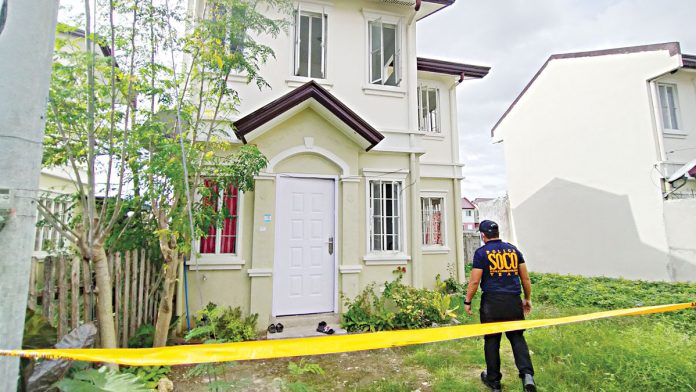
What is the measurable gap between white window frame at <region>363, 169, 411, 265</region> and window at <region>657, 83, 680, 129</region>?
9927 mm

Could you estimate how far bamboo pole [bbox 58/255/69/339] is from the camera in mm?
3021

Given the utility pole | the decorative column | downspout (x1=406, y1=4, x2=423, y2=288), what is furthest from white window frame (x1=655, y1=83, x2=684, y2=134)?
the utility pole

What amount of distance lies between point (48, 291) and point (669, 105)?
16012 millimetres

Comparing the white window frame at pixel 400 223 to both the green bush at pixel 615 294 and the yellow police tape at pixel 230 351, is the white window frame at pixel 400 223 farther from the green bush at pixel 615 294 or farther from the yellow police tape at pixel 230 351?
the green bush at pixel 615 294

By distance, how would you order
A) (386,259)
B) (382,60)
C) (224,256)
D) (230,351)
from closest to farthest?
(230,351) < (224,256) < (386,259) < (382,60)

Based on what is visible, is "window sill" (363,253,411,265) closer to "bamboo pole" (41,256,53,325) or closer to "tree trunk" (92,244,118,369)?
"tree trunk" (92,244,118,369)

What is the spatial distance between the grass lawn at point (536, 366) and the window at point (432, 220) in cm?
368

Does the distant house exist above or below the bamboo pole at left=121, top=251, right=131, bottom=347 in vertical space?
above

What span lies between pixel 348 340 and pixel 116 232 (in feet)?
11.8

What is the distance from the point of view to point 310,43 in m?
6.84

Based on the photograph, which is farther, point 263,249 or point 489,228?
point 263,249

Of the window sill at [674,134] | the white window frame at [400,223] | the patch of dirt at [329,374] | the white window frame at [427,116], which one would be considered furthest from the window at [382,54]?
the window sill at [674,134]

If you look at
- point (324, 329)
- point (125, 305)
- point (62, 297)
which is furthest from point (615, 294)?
point (62, 297)

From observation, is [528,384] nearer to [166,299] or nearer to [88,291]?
[166,299]
